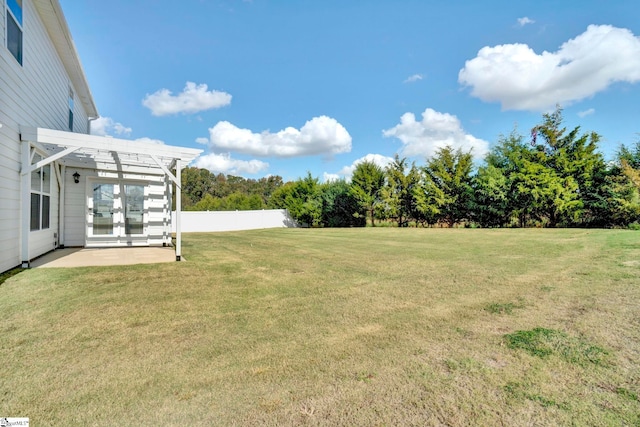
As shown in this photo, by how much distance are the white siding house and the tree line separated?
14974 millimetres

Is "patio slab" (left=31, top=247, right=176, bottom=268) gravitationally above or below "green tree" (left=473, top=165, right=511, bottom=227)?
below

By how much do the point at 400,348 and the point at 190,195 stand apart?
55.9m

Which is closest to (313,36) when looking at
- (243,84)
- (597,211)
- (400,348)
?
(243,84)

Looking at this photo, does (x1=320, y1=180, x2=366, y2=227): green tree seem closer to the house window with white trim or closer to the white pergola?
the white pergola

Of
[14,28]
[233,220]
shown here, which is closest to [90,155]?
[14,28]

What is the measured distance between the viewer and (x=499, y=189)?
1822 centimetres

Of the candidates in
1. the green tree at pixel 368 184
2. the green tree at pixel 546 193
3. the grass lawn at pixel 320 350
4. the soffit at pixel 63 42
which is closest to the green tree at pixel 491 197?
the green tree at pixel 546 193

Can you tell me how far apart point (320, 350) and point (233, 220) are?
21.0 metres

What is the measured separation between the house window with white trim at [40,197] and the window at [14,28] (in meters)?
2.21

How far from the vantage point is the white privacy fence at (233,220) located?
20.5 m

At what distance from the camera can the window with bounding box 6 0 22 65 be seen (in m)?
5.50

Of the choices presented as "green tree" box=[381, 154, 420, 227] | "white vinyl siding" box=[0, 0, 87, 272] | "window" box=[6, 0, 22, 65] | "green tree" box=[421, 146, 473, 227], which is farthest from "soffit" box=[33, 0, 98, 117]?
"green tree" box=[421, 146, 473, 227]

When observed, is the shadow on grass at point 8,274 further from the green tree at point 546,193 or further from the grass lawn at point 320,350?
the green tree at point 546,193

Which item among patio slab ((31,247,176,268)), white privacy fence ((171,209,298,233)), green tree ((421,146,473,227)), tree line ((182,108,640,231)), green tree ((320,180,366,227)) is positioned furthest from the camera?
green tree ((320,180,366,227))
